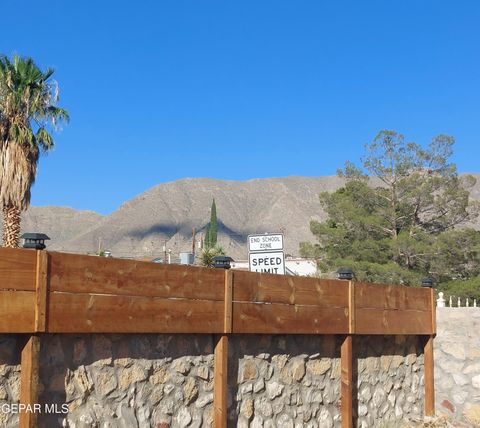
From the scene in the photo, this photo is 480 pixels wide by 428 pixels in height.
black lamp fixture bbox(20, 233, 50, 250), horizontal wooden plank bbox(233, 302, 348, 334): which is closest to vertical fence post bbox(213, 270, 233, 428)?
horizontal wooden plank bbox(233, 302, 348, 334)

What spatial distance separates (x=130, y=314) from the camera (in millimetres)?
6805

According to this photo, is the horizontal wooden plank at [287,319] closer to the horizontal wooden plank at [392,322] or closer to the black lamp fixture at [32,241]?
the horizontal wooden plank at [392,322]

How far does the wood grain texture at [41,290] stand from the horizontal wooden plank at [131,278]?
107 millimetres

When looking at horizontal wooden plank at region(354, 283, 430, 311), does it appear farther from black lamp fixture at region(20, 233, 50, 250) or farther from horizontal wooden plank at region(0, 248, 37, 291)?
horizontal wooden plank at region(0, 248, 37, 291)

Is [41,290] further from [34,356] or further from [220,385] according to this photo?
[220,385]

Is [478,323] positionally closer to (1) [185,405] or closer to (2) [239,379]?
(2) [239,379]

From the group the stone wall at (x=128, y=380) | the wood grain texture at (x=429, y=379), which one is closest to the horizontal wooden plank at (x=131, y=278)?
the stone wall at (x=128, y=380)

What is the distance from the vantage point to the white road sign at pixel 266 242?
11.5 m

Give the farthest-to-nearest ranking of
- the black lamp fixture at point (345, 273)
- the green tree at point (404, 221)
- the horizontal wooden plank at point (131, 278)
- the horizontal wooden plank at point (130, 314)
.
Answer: the green tree at point (404, 221)
the black lamp fixture at point (345, 273)
the horizontal wooden plank at point (131, 278)
the horizontal wooden plank at point (130, 314)

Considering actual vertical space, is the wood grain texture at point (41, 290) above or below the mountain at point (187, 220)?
below

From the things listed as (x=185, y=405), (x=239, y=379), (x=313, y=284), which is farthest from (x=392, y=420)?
(x=185, y=405)

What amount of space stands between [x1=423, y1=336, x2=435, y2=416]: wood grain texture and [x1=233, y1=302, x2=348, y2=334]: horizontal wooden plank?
3358mm

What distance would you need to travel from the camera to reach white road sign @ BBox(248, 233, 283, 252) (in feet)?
37.8

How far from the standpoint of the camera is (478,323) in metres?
13.1
